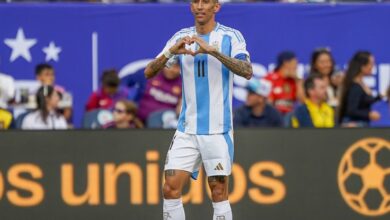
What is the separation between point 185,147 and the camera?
Result: 933cm

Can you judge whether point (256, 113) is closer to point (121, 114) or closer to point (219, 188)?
point (121, 114)

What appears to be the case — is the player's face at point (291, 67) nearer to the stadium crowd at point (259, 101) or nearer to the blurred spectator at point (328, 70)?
the stadium crowd at point (259, 101)

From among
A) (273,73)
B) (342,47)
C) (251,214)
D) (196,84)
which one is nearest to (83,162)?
(251,214)

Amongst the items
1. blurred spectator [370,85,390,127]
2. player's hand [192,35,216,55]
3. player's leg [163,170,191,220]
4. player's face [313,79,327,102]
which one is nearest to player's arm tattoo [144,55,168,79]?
player's hand [192,35,216,55]

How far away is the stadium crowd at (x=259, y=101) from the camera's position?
1264 centimetres

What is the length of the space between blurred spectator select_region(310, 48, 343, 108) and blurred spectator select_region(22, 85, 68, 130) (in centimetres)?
307

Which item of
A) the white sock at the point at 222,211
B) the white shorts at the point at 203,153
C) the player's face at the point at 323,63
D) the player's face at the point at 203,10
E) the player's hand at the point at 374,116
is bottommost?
the white sock at the point at 222,211

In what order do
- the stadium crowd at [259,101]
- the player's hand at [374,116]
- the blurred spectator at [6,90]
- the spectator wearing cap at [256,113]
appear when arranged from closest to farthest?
the spectator wearing cap at [256,113]
the stadium crowd at [259,101]
the player's hand at [374,116]
the blurred spectator at [6,90]

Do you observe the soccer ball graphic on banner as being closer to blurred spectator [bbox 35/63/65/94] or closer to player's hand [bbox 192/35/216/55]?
player's hand [bbox 192/35/216/55]

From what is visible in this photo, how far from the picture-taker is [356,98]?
42.2 ft

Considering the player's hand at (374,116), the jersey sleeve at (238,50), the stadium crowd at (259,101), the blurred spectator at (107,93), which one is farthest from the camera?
the blurred spectator at (107,93)

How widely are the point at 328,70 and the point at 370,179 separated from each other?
3075 millimetres

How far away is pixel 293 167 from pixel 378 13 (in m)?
4.24

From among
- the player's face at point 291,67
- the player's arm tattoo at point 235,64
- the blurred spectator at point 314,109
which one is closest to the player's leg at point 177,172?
the player's arm tattoo at point 235,64
